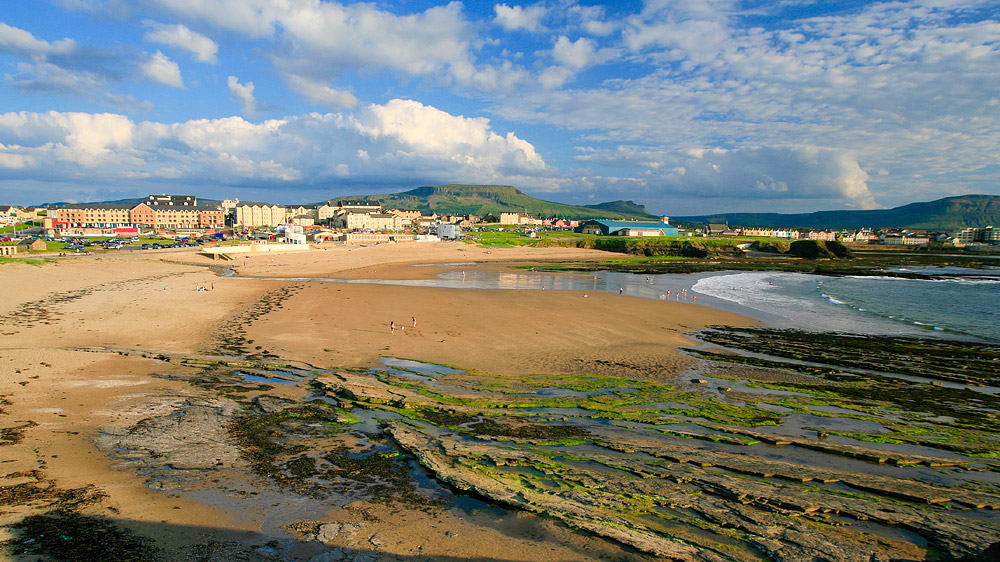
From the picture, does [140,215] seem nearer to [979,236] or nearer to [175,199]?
[175,199]

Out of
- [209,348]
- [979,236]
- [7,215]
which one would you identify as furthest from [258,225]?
[979,236]

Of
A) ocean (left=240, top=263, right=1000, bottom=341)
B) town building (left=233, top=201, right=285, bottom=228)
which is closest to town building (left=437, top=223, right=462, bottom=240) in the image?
ocean (left=240, top=263, right=1000, bottom=341)

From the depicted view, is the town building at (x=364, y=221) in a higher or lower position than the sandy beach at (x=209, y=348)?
higher

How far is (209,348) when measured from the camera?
54.1 feet

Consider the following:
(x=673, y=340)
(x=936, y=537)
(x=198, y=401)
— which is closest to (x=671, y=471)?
(x=936, y=537)

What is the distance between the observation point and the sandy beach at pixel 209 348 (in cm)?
624

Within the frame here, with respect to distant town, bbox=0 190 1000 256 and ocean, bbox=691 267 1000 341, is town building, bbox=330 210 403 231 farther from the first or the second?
ocean, bbox=691 267 1000 341

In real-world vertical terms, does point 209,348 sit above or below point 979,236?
below

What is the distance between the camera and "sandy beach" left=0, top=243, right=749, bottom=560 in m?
6.24

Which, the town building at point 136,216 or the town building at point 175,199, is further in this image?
the town building at point 175,199

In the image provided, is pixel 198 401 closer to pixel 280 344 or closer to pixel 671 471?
pixel 280 344

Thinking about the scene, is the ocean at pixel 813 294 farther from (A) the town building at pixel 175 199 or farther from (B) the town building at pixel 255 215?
(A) the town building at pixel 175 199

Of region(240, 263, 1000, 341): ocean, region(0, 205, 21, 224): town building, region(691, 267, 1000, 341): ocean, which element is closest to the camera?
region(691, 267, 1000, 341): ocean

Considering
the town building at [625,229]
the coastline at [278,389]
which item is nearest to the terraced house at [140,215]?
the town building at [625,229]
